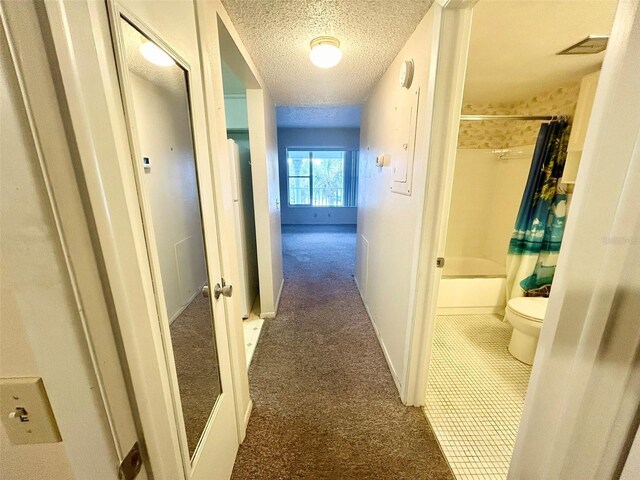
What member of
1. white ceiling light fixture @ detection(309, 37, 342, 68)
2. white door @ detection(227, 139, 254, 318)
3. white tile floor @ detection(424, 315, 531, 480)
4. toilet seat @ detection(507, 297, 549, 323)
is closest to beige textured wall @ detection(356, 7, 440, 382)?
white tile floor @ detection(424, 315, 531, 480)

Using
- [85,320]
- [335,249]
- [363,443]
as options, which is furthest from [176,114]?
[335,249]

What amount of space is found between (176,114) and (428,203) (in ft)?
3.86

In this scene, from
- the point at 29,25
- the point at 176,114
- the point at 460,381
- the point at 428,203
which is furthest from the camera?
the point at 460,381

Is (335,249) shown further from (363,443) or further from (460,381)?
(363,443)

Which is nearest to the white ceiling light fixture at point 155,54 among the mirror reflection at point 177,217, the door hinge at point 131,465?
the mirror reflection at point 177,217

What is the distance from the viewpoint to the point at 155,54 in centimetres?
71

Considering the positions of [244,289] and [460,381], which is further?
[244,289]

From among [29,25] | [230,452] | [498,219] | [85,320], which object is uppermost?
[29,25]

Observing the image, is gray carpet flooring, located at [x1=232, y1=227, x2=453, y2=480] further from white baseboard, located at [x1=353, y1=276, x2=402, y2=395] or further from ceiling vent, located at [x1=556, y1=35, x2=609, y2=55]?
ceiling vent, located at [x1=556, y1=35, x2=609, y2=55]

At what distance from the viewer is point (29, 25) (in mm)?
300

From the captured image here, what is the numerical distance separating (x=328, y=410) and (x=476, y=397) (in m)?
0.99

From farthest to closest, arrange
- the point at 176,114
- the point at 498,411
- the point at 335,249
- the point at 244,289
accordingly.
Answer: the point at 335,249 < the point at 244,289 < the point at 498,411 < the point at 176,114

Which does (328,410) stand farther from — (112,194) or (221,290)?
(112,194)

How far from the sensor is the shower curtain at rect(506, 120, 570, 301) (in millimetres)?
2246
